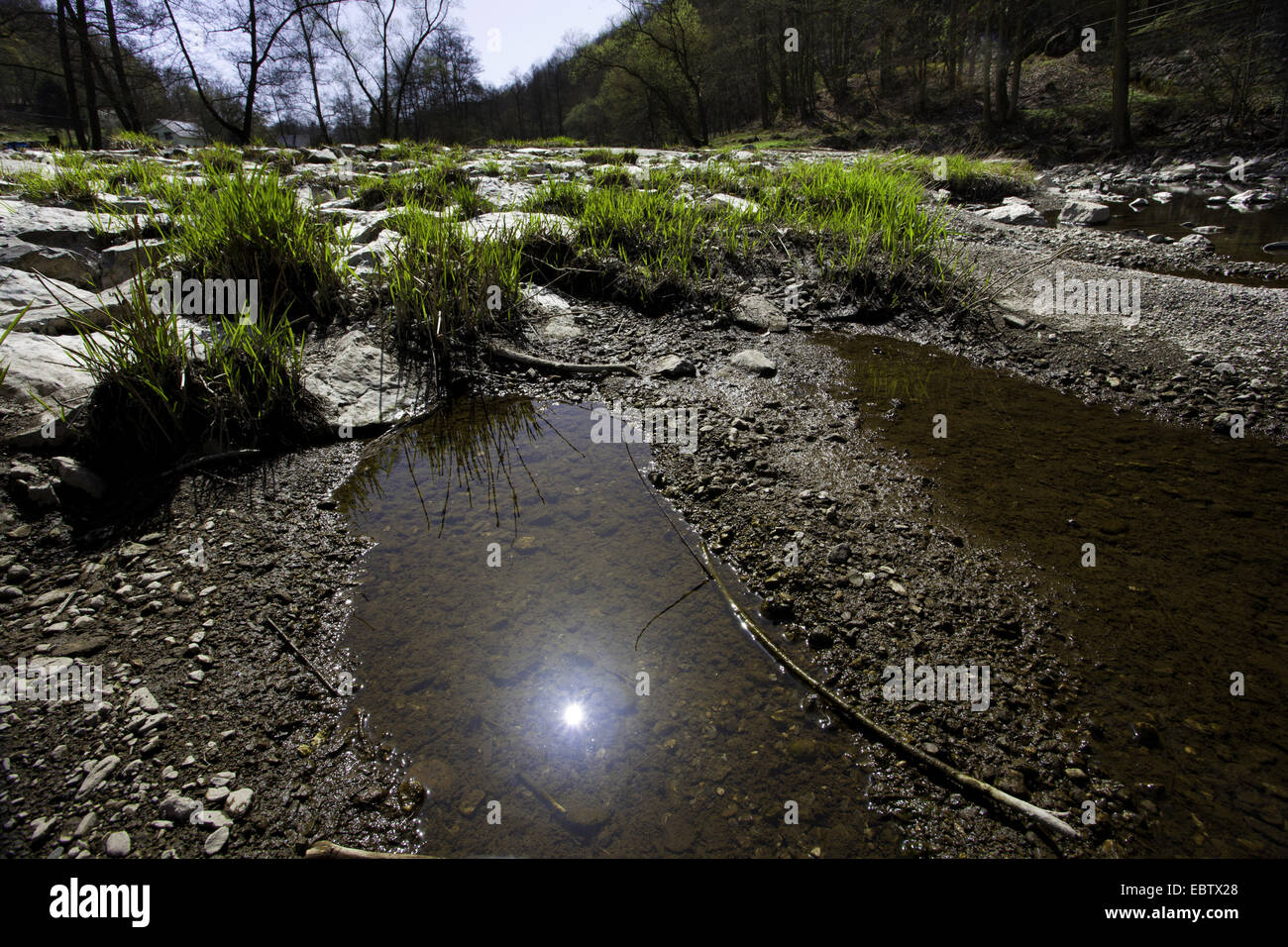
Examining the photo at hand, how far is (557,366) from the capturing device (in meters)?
3.66

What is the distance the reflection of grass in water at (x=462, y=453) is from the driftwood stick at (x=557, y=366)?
1.21 feet

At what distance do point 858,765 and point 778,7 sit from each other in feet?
102

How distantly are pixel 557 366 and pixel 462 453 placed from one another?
3.40ft

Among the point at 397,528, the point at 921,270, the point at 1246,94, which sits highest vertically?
the point at 1246,94

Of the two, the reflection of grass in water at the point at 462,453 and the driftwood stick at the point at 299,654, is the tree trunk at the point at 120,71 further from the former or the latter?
the driftwood stick at the point at 299,654

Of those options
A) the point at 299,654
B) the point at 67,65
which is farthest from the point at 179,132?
the point at 299,654

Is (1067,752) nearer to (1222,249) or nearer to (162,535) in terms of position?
(162,535)

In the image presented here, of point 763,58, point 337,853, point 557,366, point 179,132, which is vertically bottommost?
point 337,853

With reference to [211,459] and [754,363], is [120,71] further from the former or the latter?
[754,363]

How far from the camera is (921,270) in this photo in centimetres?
449

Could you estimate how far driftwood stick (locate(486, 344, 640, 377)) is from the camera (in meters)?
3.63

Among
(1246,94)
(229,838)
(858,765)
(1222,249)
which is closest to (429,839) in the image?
(229,838)

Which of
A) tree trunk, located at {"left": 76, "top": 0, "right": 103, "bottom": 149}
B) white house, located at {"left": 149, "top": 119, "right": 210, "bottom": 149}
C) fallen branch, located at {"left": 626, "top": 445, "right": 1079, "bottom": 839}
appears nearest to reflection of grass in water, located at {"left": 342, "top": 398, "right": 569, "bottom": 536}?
fallen branch, located at {"left": 626, "top": 445, "right": 1079, "bottom": 839}

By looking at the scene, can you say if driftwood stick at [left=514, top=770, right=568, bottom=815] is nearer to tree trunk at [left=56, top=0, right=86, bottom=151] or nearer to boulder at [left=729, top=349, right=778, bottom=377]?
boulder at [left=729, top=349, right=778, bottom=377]
